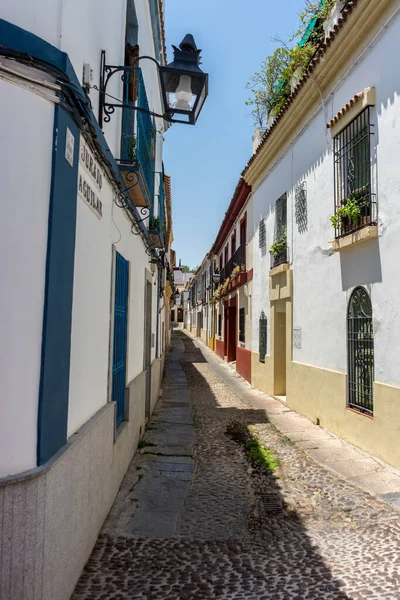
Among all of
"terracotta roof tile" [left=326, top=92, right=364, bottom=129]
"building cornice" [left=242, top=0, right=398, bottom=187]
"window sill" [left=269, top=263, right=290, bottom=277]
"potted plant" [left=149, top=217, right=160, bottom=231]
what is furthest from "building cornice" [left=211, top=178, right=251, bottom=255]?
"terracotta roof tile" [left=326, top=92, right=364, bottom=129]

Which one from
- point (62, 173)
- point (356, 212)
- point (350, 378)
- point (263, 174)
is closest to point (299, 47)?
point (263, 174)

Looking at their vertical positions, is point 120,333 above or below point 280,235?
below

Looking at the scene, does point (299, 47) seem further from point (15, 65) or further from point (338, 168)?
point (15, 65)

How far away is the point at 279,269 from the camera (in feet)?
30.2

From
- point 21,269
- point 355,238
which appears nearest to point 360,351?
point 355,238

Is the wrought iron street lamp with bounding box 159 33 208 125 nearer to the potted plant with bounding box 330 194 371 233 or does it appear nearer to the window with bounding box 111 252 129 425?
the window with bounding box 111 252 129 425

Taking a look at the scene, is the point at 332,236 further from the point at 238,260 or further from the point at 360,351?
the point at 238,260

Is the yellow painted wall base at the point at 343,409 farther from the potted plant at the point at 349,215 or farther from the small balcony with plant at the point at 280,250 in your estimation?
the small balcony with plant at the point at 280,250

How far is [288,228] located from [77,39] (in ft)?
21.7

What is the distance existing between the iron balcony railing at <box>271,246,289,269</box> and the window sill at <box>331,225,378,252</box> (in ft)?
8.48

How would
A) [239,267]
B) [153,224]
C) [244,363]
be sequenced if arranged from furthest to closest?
[239,267] → [244,363] → [153,224]

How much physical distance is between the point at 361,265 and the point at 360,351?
121 cm

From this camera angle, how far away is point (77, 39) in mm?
2914

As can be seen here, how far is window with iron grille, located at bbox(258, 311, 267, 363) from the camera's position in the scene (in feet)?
36.0
